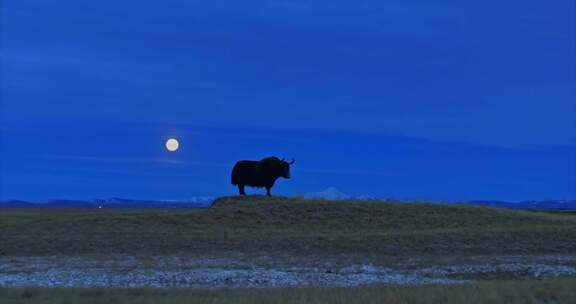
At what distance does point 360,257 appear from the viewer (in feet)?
103

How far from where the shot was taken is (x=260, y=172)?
51.1 meters

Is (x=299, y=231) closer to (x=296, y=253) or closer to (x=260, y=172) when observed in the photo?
(x=296, y=253)

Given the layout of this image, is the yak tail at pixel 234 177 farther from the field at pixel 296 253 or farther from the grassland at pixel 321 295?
the grassland at pixel 321 295

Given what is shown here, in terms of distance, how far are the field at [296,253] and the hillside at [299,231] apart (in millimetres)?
61

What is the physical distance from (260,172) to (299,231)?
36.1 feet

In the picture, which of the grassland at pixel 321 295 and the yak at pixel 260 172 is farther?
the yak at pixel 260 172

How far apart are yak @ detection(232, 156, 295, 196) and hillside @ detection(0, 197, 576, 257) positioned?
2369mm

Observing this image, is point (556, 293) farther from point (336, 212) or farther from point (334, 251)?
point (336, 212)

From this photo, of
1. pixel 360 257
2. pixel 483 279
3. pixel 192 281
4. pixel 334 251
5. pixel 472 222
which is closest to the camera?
pixel 192 281

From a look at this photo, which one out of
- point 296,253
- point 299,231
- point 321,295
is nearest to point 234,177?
point 299,231

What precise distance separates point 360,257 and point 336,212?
13.9 metres

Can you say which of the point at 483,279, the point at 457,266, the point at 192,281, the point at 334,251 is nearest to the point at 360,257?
the point at 334,251

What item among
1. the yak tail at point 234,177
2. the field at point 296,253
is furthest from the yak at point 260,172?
the field at point 296,253

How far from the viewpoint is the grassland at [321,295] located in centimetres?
1630
